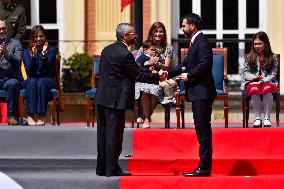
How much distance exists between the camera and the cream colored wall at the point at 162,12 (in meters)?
17.1

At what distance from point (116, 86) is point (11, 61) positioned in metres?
2.45

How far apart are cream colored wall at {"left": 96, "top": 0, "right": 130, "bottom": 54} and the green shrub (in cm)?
45

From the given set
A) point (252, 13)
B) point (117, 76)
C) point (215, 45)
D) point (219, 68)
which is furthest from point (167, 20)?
point (117, 76)

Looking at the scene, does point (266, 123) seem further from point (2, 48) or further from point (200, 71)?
point (2, 48)

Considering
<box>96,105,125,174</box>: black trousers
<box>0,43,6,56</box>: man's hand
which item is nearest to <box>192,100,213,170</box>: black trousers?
<box>96,105,125,174</box>: black trousers

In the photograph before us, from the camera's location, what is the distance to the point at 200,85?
1066 centimetres

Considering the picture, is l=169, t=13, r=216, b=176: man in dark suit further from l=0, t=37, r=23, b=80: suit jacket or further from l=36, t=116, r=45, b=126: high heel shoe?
l=0, t=37, r=23, b=80: suit jacket

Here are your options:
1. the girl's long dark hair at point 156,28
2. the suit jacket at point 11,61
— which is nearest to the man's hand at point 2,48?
the suit jacket at point 11,61

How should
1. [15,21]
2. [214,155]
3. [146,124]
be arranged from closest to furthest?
[214,155] → [146,124] → [15,21]

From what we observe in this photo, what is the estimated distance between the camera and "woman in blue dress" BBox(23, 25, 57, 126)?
12.7 meters

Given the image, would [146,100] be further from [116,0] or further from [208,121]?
[116,0]

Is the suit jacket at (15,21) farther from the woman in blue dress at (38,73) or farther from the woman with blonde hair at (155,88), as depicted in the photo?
the woman with blonde hair at (155,88)

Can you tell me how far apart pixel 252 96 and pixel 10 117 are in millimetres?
2866

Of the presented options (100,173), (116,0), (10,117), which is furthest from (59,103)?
(116,0)
